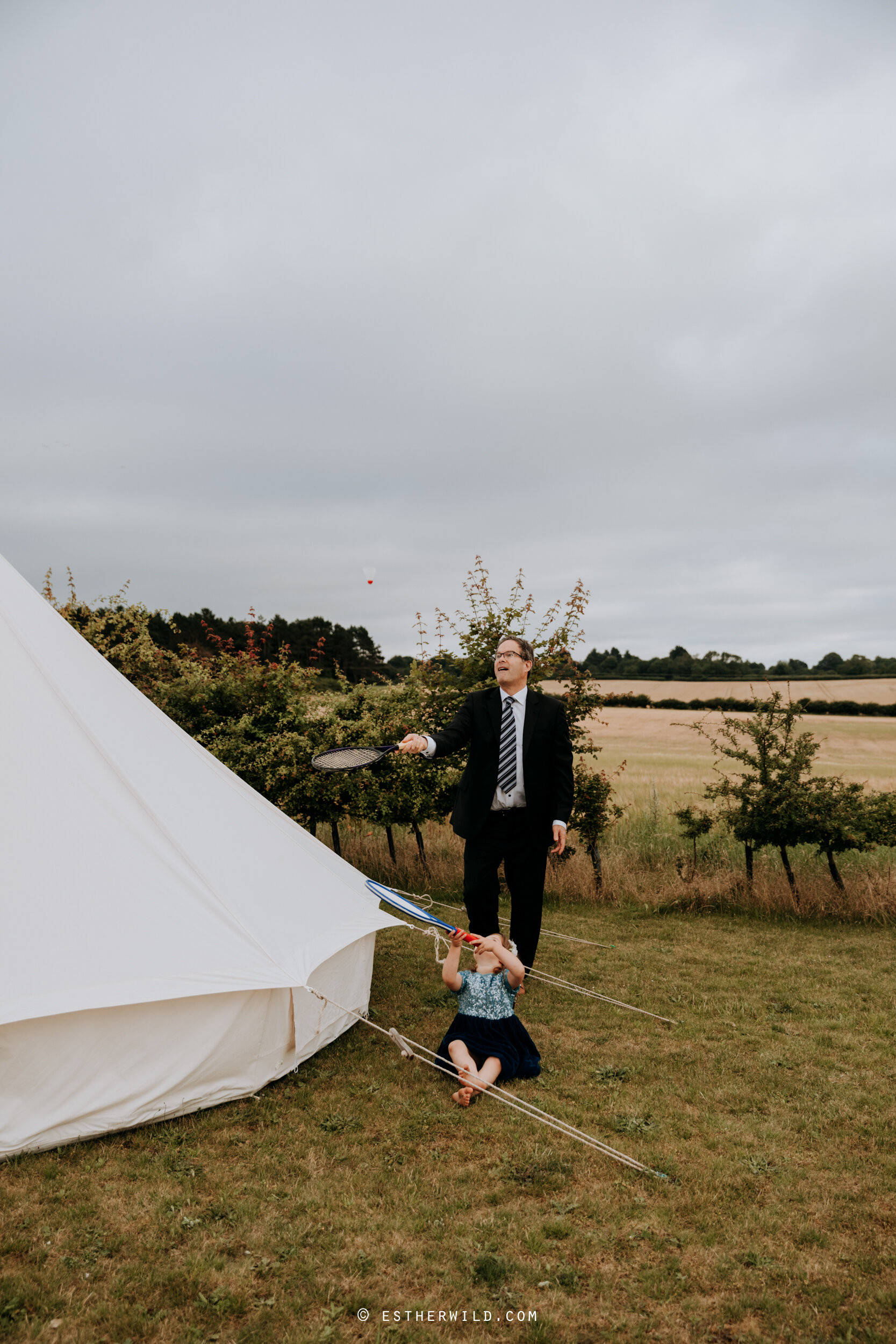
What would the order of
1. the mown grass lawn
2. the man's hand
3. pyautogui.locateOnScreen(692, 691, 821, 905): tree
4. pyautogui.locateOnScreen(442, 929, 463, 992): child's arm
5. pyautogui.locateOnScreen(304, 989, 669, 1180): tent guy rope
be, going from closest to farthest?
the mown grass lawn
pyautogui.locateOnScreen(304, 989, 669, 1180): tent guy rope
pyautogui.locateOnScreen(442, 929, 463, 992): child's arm
the man's hand
pyautogui.locateOnScreen(692, 691, 821, 905): tree

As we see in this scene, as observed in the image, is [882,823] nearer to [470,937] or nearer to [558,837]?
[558,837]

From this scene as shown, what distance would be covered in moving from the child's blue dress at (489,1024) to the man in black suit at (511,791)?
0.72 metres

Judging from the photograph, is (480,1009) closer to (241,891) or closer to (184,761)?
(241,891)

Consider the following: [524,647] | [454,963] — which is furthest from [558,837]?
[524,647]

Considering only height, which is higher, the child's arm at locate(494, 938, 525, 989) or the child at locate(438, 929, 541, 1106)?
the child's arm at locate(494, 938, 525, 989)

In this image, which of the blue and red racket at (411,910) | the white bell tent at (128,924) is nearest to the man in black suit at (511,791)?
the blue and red racket at (411,910)

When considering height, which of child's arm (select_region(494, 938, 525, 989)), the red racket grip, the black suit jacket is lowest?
child's arm (select_region(494, 938, 525, 989))

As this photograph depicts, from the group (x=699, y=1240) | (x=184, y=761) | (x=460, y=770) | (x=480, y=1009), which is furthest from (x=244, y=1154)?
(x=460, y=770)

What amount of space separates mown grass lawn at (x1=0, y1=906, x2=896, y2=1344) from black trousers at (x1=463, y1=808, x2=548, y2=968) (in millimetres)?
713

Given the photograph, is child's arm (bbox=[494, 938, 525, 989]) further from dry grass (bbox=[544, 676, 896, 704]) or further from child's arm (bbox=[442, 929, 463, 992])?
dry grass (bbox=[544, 676, 896, 704])

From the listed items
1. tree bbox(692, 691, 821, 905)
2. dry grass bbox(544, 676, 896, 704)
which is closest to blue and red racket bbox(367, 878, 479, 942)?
tree bbox(692, 691, 821, 905)

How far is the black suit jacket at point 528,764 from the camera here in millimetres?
4633

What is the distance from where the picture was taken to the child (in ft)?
12.3

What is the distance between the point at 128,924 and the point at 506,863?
6.92ft
